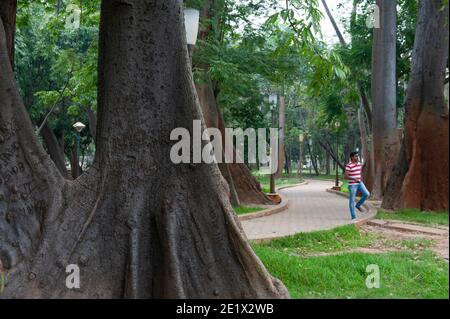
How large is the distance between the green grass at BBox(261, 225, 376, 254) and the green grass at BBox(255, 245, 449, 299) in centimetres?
111

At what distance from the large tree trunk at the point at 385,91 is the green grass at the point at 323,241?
7718 millimetres

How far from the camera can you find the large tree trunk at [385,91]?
16.7 meters

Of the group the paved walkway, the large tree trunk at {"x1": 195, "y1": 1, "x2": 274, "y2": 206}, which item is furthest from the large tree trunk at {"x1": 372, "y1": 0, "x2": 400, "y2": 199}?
Result: the large tree trunk at {"x1": 195, "y1": 1, "x2": 274, "y2": 206}

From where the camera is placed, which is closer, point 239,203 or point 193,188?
point 193,188

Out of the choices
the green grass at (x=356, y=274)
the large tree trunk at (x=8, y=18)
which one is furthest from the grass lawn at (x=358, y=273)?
the large tree trunk at (x=8, y=18)

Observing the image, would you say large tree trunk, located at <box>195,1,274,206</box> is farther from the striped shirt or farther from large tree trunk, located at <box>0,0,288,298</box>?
large tree trunk, located at <box>0,0,288,298</box>

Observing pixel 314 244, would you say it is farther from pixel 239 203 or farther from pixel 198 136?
pixel 239 203

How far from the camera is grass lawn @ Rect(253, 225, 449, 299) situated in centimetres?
550

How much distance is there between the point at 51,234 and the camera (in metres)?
4.70

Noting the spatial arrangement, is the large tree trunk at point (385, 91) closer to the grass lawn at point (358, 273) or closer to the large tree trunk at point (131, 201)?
the grass lawn at point (358, 273)

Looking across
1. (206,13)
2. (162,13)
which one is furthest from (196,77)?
(162,13)

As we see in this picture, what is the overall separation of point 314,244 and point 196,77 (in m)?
5.34

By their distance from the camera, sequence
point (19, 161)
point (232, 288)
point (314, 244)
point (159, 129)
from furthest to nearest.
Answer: point (314, 244), point (19, 161), point (159, 129), point (232, 288)

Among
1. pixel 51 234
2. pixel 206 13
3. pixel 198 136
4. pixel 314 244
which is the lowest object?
pixel 314 244
